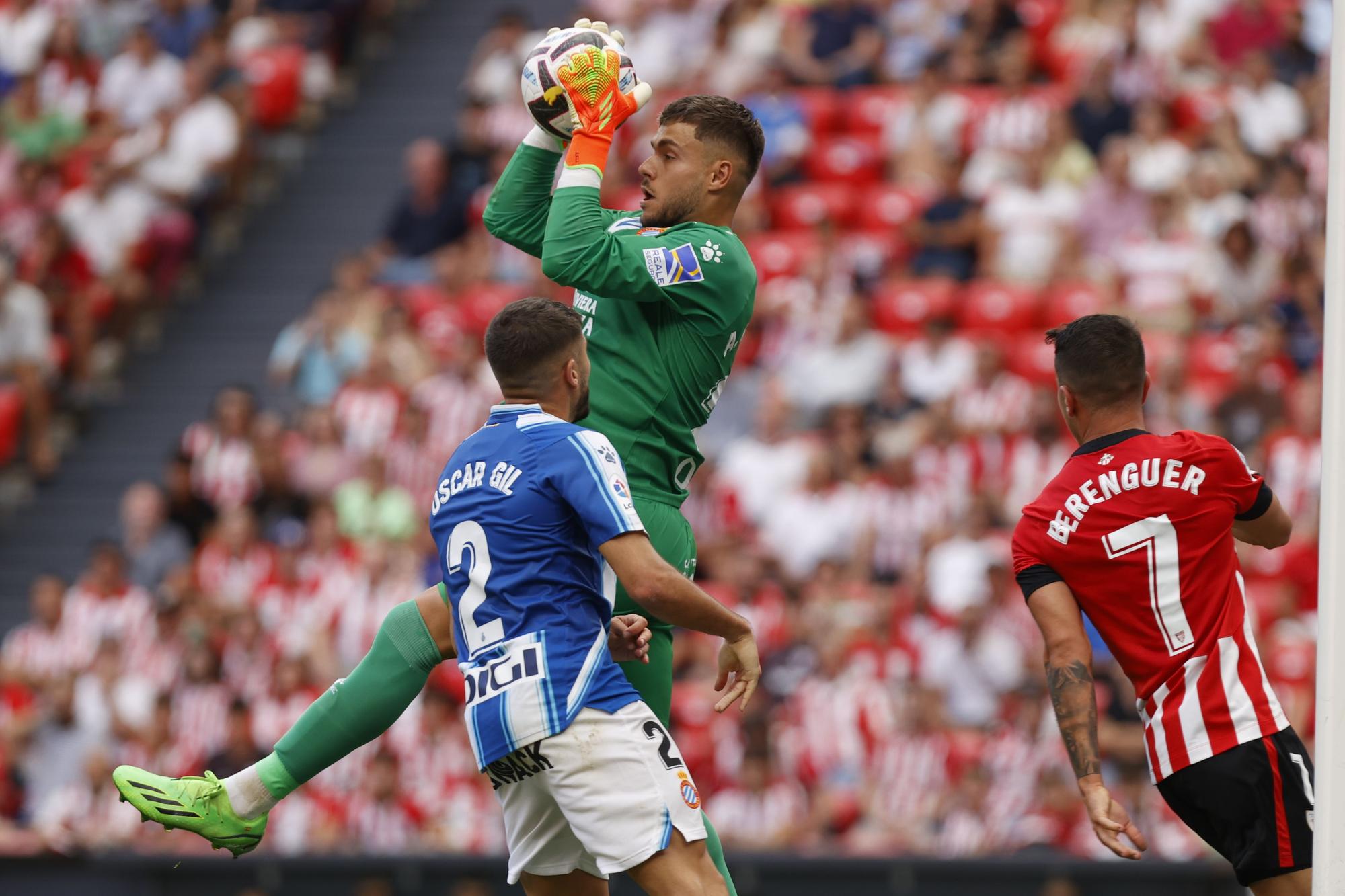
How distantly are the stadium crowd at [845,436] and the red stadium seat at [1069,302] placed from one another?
5 cm

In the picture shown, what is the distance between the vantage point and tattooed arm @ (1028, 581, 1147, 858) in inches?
203

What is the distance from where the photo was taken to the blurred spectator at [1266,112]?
45.4 feet

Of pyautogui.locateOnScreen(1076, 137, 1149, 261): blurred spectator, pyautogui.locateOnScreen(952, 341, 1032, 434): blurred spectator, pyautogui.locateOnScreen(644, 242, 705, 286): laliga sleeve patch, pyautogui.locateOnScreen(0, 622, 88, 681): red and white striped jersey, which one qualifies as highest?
pyautogui.locateOnScreen(1076, 137, 1149, 261): blurred spectator

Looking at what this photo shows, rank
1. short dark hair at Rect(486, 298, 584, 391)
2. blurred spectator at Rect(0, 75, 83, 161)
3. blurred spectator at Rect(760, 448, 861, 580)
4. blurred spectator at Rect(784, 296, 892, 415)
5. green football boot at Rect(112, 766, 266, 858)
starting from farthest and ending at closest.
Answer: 1. blurred spectator at Rect(0, 75, 83, 161)
2. blurred spectator at Rect(784, 296, 892, 415)
3. blurred spectator at Rect(760, 448, 861, 580)
4. green football boot at Rect(112, 766, 266, 858)
5. short dark hair at Rect(486, 298, 584, 391)

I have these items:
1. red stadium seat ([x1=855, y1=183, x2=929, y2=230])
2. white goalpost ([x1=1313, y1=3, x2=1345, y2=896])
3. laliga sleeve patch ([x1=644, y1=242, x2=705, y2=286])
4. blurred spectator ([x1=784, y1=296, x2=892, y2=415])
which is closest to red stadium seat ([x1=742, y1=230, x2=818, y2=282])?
red stadium seat ([x1=855, y1=183, x2=929, y2=230])

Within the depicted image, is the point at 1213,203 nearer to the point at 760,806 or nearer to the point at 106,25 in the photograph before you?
the point at 760,806

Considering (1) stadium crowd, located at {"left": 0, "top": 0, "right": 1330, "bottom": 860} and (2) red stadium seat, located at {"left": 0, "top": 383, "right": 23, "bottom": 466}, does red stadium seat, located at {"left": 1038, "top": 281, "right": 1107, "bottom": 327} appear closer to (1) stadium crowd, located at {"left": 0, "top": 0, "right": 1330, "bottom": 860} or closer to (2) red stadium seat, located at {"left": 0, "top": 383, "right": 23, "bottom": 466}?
(1) stadium crowd, located at {"left": 0, "top": 0, "right": 1330, "bottom": 860}

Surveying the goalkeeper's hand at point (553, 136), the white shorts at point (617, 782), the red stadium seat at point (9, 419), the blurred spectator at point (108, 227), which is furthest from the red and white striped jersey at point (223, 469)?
the white shorts at point (617, 782)

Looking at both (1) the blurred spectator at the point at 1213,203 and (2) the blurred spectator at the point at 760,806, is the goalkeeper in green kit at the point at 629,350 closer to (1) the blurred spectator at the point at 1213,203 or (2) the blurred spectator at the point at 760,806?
(2) the blurred spectator at the point at 760,806

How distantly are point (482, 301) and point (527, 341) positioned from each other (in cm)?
1002

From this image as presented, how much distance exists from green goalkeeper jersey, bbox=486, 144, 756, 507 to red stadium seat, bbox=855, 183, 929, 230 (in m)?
8.99

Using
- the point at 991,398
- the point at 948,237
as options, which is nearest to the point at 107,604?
the point at 991,398

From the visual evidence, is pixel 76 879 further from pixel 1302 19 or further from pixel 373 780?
pixel 1302 19

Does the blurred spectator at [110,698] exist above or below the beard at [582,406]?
above
